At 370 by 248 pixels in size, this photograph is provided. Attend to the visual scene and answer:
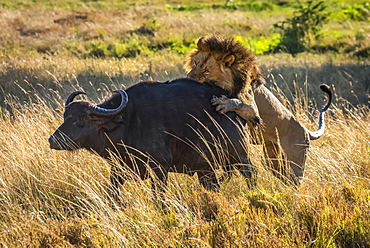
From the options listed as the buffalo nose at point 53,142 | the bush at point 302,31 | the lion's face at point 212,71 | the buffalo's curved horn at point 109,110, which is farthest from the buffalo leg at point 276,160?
the bush at point 302,31

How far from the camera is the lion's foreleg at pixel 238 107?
596 cm

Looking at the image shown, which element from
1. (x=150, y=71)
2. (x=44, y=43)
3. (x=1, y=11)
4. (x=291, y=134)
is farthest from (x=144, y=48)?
(x=291, y=134)

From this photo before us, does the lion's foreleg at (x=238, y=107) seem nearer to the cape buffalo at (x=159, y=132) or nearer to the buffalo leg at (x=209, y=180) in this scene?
the cape buffalo at (x=159, y=132)

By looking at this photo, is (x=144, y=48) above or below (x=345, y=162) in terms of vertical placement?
below

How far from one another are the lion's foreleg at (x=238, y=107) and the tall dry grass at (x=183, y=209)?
0.60 meters

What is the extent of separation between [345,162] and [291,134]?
0.75 m

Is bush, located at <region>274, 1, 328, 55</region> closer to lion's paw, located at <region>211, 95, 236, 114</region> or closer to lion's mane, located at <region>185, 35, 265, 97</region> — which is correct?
lion's mane, located at <region>185, 35, 265, 97</region>

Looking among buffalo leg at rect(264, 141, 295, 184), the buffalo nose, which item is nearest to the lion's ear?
buffalo leg at rect(264, 141, 295, 184)

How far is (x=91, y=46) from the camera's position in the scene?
18766 mm

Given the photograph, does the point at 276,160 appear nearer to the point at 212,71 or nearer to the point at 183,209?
the point at 212,71

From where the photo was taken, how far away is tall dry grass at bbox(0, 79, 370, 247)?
15.7ft

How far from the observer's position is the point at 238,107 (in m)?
5.99

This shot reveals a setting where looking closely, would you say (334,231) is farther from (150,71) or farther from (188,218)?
(150,71)

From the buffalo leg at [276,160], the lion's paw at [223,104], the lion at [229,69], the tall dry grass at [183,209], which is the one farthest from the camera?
the buffalo leg at [276,160]
